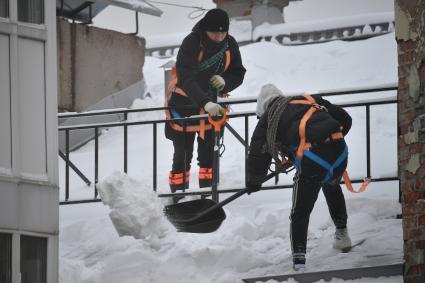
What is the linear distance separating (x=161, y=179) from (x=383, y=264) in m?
5.27

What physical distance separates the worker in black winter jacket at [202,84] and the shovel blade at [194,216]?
1.11 metres

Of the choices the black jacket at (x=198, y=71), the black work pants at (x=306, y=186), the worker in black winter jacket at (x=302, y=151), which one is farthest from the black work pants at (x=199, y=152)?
the black work pants at (x=306, y=186)

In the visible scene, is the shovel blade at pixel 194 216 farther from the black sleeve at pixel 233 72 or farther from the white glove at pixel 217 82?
the black sleeve at pixel 233 72

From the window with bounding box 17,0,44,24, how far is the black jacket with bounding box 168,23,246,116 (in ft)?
7.10

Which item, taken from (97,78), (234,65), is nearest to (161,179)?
(234,65)

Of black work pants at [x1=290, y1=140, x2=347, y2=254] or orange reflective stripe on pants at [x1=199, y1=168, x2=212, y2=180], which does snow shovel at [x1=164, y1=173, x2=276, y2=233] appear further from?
orange reflective stripe on pants at [x1=199, y1=168, x2=212, y2=180]

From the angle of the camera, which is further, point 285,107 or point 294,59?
point 294,59

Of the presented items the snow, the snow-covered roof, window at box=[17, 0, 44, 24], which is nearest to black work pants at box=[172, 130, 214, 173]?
window at box=[17, 0, 44, 24]

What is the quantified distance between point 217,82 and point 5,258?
11.7 ft

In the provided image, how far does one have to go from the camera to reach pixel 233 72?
47.6 ft

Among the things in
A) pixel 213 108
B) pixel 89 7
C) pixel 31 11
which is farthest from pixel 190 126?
pixel 89 7

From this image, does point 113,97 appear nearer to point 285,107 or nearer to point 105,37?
point 105,37

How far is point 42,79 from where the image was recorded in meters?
12.4

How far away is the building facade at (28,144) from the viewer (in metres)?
11.8
